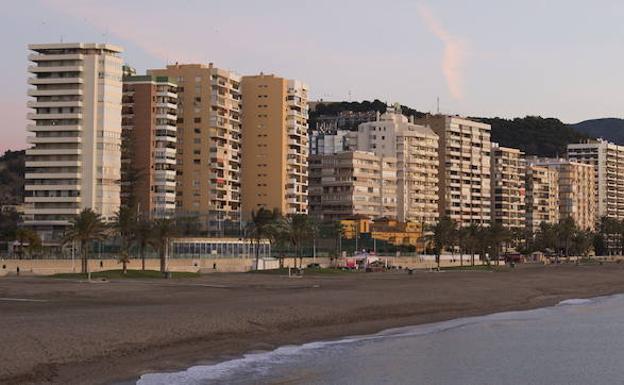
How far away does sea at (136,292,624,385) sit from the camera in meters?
30.1

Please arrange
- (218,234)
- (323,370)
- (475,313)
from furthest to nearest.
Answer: (218,234), (475,313), (323,370)

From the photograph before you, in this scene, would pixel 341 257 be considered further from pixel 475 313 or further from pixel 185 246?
pixel 475 313

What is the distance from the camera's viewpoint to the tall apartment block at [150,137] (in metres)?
157

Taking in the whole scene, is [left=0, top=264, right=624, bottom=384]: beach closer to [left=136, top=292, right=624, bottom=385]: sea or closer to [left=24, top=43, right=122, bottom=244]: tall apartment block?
[left=136, top=292, right=624, bottom=385]: sea

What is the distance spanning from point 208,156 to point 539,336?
128038mm

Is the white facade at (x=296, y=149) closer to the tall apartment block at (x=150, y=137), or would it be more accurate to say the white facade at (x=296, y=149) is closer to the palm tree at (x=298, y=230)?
the tall apartment block at (x=150, y=137)

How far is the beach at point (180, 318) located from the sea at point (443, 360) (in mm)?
1590

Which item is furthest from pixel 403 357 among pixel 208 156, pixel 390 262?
pixel 208 156

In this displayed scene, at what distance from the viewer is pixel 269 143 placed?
580 ft

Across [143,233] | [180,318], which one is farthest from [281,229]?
[180,318]

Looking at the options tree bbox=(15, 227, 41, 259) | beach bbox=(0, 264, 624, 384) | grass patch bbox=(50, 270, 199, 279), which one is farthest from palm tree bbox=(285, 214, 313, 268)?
beach bbox=(0, 264, 624, 384)

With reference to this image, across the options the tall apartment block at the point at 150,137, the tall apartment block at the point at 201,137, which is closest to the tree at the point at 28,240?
the tall apartment block at the point at 150,137

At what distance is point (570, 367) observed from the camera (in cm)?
3444

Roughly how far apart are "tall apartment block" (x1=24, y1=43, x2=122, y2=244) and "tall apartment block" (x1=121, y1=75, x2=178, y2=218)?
10.6m
